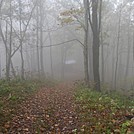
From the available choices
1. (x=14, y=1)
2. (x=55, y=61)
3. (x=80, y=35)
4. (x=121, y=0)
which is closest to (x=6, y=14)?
(x=14, y=1)

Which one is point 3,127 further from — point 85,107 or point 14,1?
point 14,1

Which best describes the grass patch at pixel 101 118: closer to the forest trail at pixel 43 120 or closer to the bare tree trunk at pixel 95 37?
the forest trail at pixel 43 120

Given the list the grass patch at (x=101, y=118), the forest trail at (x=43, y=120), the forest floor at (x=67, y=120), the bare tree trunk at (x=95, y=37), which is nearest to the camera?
the grass patch at (x=101, y=118)

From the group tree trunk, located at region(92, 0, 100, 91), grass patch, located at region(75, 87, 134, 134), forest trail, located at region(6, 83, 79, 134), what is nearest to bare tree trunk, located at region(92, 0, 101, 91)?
tree trunk, located at region(92, 0, 100, 91)

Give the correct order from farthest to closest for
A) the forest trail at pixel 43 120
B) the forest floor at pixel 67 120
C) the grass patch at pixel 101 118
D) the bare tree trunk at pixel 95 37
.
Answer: the bare tree trunk at pixel 95 37
the forest trail at pixel 43 120
the forest floor at pixel 67 120
the grass patch at pixel 101 118

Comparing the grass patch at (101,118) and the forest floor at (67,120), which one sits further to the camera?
the forest floor at (67,120)

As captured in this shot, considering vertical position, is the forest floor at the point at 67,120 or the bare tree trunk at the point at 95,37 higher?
the bare tree trunk at the point at 95,37

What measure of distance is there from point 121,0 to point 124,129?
3053 cm

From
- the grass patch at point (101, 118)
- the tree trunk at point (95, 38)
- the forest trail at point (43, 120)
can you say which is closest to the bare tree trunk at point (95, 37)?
the tree trunk at point (95, 38)

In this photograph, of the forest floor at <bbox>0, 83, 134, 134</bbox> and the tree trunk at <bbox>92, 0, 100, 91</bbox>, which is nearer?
the forest floor at <bbox>0, 83, 134, 134</bbox>

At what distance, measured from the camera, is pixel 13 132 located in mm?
6559

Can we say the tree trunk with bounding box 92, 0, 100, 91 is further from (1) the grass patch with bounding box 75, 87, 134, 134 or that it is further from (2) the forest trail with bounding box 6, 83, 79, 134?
(2) the forest trail with bounding box 6, 83, 79, 134

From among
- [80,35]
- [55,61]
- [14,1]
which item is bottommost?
[55,61]

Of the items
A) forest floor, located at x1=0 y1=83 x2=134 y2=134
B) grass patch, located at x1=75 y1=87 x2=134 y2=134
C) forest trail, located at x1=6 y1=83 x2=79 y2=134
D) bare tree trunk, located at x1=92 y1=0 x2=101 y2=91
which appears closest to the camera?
grass patch, located at x1=75 y1=87 x2=134 y2=134
